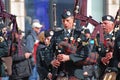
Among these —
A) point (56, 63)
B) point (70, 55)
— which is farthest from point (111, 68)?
point (56, 63)

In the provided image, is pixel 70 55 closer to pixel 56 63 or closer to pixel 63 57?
pixel 63 57

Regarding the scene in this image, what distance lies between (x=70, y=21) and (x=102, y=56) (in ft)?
4.19

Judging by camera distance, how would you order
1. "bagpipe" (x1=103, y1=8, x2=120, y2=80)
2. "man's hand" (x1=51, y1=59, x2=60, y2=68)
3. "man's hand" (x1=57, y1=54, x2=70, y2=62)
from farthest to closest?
"man's hand" (x1=51, y1=59, x2=60, y2=68), "man's hand" (x1=57, y1=54, x2=70, y2=62), "bagpipe" (x1=103, y1=8, x2=120, y2=80)

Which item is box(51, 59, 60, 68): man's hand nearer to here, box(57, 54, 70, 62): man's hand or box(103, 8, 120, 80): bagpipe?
box(57, 54, 70, 62): man's hand

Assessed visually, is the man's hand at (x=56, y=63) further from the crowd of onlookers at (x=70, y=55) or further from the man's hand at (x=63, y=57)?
the man's hand at (x=63, y=57)

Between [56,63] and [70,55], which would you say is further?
[56,63]

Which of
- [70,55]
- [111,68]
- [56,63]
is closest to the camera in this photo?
[111,68]

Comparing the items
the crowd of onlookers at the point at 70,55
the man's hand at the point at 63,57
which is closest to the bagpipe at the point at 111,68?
the crowd of onlookers at the point at 70,55

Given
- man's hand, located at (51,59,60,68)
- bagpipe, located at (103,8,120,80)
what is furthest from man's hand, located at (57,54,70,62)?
bagpipe, located at (103,8,120,80)

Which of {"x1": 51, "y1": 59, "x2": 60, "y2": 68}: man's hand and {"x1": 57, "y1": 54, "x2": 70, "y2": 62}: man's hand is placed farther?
{"x1": 51, "y1": 59, "x2": 60, "y2": 68}: man's hand

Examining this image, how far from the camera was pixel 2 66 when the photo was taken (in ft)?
46.3

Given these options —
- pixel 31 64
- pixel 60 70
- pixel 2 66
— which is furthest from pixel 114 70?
pixel 31 64

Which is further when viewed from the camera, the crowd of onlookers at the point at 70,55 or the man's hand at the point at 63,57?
the crowd of onlookers at the point at 70,55

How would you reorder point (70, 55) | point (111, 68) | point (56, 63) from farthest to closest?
point (56, 63), point (70, 55), point (111, 68)
